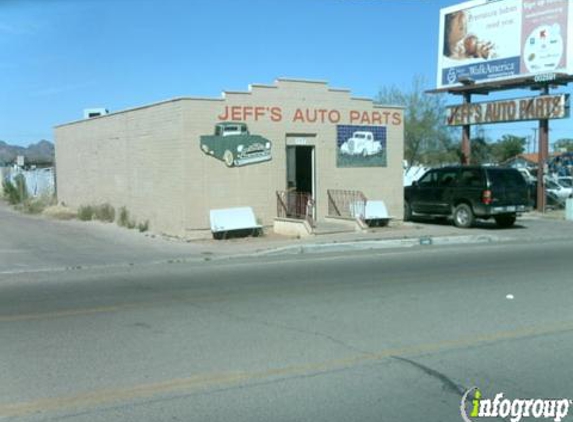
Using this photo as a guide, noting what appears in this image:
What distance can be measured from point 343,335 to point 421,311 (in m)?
1.72

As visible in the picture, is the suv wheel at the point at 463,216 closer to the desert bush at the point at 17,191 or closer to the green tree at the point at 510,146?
the desert bush at the point at 17,191

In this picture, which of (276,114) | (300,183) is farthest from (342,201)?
(276,114)

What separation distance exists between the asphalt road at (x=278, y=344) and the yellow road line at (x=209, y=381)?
18 millimetres

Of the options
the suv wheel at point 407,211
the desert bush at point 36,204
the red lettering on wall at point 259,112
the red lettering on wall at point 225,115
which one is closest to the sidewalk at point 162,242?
the suv wheel at point 407,211

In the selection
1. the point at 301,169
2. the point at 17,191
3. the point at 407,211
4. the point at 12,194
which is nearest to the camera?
the point at 301,169

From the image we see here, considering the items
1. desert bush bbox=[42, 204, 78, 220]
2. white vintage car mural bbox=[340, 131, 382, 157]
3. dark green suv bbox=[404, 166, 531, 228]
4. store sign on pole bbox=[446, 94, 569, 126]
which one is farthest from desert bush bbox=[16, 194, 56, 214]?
store sign on pole bbox=[446, 94, 569, 126]

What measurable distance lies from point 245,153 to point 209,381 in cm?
1383

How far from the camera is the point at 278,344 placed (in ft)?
A: 22.7

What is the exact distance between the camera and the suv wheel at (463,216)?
→ 854 inches

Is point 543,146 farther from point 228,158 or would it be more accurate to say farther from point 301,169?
point 228,158

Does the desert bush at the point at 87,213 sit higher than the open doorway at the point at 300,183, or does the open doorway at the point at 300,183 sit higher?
the open doorway at the point at 300,183

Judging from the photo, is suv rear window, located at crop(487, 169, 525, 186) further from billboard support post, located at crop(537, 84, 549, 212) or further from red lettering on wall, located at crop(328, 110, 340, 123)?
billboard support post, located at crop(537, 84, 549, 212)

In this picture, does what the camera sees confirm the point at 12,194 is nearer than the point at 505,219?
No

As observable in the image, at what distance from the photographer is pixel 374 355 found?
6.48 m
